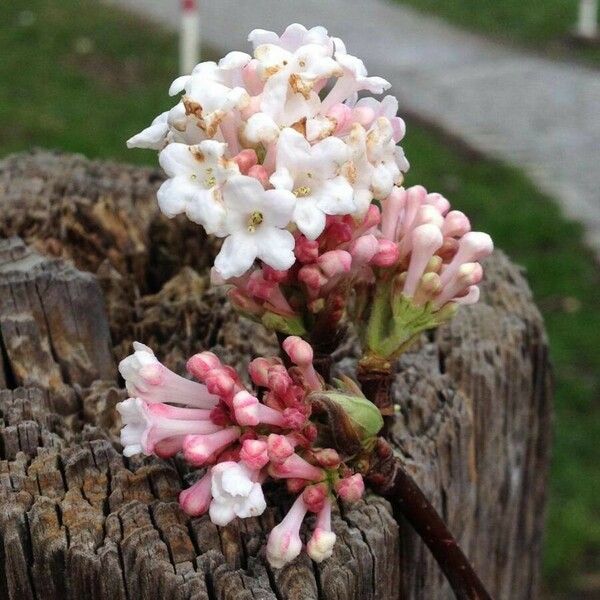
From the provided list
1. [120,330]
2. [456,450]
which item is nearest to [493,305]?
[456,450]

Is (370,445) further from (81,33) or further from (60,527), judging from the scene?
(81,33)

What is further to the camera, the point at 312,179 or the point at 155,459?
the point at 155,459

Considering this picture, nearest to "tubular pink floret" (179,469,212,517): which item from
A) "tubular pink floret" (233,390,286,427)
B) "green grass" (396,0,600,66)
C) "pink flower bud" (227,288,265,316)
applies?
"tubular pink floret" (233,390,286,427)

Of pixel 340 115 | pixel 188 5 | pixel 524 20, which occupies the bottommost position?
pixel 524 20

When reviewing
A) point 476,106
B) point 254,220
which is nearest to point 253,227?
point 254,220

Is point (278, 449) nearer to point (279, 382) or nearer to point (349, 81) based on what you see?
point (279, 382)

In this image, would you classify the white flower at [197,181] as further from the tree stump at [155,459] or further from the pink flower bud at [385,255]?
the tree stump at [155,459]

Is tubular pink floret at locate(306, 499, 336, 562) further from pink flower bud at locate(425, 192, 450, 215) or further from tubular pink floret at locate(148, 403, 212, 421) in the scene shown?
pink flower bud at locate(425, 192, 450, 215)
